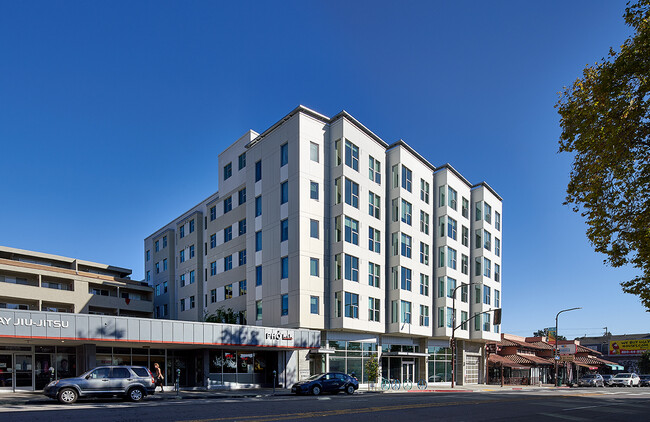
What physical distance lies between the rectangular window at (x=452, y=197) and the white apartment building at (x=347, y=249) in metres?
0.16

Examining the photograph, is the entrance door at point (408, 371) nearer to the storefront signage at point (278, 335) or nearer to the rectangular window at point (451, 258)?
the rectangular window at point (451, 258)

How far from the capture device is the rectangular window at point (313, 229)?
38.5 m

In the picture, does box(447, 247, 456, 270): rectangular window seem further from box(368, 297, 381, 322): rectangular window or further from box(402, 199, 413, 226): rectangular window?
→ box(368, 297, 381, 322): rectangular window

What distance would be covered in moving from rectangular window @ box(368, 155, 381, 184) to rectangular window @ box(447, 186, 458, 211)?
11.2m

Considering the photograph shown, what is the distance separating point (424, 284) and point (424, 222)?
569 cm

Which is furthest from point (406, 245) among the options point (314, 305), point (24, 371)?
point (24, 371)

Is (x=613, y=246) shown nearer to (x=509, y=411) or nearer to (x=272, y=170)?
(x=509, y=411)

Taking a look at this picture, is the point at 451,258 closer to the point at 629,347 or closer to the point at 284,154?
the point at 284,154

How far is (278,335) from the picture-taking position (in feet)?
115

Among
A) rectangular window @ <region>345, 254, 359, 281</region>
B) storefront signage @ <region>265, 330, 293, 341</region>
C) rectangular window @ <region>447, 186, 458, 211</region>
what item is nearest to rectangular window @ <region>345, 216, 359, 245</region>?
rectangular window @ <region>345, 254, 359, 281</region>

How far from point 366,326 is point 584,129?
27.4m

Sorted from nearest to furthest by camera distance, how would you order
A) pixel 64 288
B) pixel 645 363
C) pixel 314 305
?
1. pixel 314 305
2. pixel 64 288
3. pixel 645 363

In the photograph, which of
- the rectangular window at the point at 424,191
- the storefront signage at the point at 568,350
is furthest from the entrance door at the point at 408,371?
the storefront signage at the point at 568,350

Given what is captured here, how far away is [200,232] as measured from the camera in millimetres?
55812
